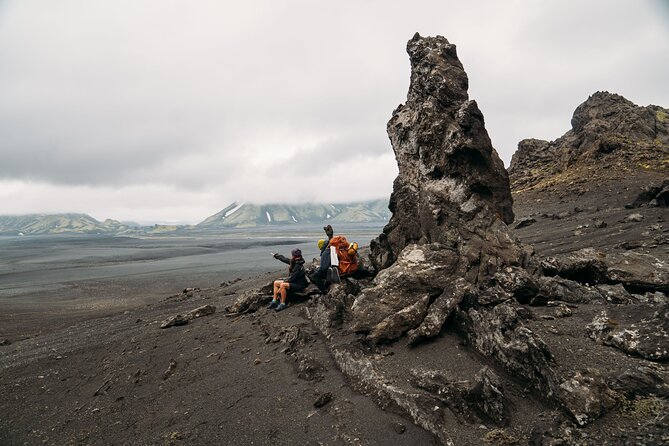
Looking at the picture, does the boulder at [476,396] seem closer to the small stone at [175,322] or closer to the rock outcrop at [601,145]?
the small stone at [175,322]

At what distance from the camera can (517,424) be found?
18.3ft

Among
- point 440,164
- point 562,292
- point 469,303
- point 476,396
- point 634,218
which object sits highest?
point 440,164

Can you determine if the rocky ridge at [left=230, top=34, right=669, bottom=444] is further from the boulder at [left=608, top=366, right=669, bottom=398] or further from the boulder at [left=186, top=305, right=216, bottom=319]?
the boulder at [left=186, top=305, right=216, bottom=319]

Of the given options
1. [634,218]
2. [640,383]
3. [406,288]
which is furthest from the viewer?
[634,218]

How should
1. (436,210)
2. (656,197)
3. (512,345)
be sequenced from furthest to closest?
(656,197), (436,210), (512,345)

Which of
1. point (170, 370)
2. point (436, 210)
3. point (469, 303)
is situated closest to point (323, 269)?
point (436, 210)

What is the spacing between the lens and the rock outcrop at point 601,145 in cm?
4250

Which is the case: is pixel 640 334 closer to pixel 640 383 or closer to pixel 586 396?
pixel 640 383

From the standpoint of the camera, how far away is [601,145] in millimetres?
46031

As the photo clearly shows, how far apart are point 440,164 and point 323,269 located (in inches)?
253

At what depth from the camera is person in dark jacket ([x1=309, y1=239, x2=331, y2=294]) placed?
1389cm

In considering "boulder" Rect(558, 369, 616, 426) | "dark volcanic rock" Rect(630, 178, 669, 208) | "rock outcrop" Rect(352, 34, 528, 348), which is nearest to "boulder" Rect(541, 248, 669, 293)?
"rock outcrop" Rect(352, 34, 528, 348)

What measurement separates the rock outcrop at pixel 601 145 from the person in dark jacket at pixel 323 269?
1710 inches

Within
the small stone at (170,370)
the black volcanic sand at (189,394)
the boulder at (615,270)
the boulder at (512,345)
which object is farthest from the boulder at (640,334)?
the small stone at (170,370)
